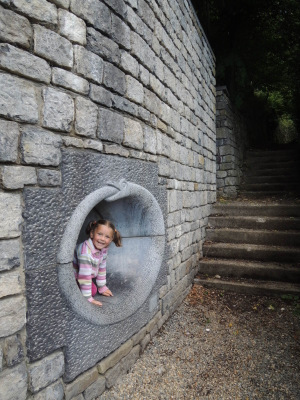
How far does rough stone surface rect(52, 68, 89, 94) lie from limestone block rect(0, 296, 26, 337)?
1.22m

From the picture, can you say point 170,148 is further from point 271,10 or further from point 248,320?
point 271,10

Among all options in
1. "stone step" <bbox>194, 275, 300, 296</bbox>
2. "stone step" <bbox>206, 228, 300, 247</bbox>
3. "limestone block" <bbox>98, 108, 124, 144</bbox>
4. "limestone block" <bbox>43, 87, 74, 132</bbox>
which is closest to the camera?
"limestone block" <bbox>43, 87, 74, 132</bbox>

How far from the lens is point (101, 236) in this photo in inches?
88.4

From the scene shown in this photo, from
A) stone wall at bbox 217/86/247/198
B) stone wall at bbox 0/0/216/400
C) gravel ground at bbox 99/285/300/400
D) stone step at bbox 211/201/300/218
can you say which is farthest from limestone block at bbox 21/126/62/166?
stone wall at bbox 217/86/247/198

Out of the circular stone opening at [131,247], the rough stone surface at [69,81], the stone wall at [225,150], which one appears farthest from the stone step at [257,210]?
the rough stone surface at [69,81]

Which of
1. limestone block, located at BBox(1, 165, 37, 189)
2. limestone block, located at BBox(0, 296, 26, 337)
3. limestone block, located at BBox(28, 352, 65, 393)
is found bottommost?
limestone block, located at BBox(28, 352, 65, 393)

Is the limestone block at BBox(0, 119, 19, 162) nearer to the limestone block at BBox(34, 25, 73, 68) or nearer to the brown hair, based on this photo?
the limestone block at BBox(34, 25, 73, 68)

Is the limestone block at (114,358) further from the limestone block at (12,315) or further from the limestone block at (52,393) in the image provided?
the limestone block at (12,315)

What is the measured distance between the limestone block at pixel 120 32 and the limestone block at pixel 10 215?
1.47 m

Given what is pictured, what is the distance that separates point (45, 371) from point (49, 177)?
1099 millimetres

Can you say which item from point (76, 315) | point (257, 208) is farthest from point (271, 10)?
point (76, 315)

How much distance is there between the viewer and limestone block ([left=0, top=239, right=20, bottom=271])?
4.44ft

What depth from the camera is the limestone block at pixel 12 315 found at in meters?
1.35

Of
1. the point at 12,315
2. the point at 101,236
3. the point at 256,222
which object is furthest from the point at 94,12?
the point at 256,222
